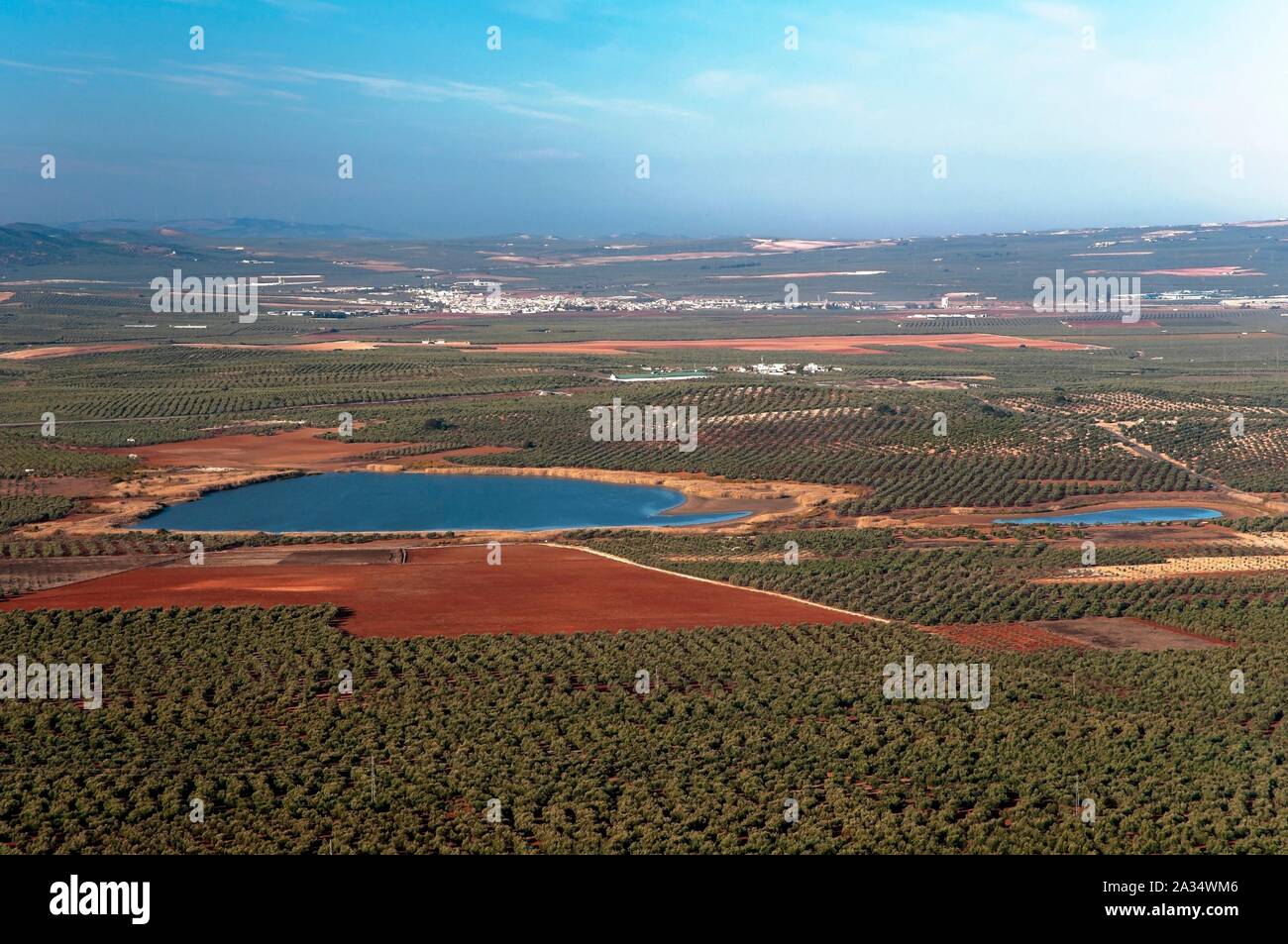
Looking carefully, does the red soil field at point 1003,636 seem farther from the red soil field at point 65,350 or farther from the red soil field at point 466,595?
the red soil field at point 65,350

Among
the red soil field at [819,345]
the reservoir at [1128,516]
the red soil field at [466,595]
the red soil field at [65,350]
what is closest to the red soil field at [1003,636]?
the red soil field at [466,595]

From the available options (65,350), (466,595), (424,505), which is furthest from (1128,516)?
(65,350)

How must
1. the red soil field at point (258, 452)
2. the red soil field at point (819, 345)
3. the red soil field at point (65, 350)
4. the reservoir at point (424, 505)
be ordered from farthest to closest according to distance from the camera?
1. the red soil field at point (819, 345)
2. the red soil field at point (65, 350)
3. the red soil field at point (258, 452)
4. the reservoir at point (424, 505)

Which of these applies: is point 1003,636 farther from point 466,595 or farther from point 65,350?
point 65,350

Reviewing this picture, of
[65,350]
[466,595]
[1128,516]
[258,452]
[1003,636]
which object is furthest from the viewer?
[65,350]
